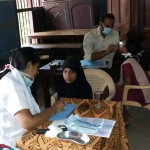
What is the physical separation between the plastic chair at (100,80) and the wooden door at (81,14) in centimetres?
241

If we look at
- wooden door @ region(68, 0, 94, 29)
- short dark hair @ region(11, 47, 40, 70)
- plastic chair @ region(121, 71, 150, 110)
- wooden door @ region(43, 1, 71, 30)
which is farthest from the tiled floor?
wooden door @ region(43, 1, 71, 30)

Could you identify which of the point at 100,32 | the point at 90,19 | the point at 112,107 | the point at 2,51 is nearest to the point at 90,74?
the point at 100,32

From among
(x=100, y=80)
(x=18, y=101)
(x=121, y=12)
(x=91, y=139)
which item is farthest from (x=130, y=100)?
(x=121, y=12)

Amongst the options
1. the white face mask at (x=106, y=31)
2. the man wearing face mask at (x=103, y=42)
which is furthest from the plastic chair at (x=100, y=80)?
the white face mask at (x=106, y=31)

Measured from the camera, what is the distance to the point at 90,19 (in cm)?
524

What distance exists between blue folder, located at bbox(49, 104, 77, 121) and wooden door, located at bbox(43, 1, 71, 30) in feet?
12.5

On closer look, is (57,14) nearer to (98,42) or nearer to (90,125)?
(98,42)

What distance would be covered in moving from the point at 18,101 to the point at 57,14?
429 cm

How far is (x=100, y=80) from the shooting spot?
9.79 ft

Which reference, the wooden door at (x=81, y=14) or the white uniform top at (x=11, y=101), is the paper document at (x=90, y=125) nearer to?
the white uniform top at (x=11, y=101)

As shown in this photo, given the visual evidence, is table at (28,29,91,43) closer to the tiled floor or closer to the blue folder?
→ the tiled floor

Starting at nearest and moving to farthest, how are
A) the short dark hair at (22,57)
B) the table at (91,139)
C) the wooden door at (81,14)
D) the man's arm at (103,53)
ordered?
the table at (91,139) < the short dark hair at (22,57) < the man's arm at (103,53) < the wooden door at (81,14)

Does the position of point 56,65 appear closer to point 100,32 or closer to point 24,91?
point 100,32

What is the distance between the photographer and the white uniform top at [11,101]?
1.63 meters
